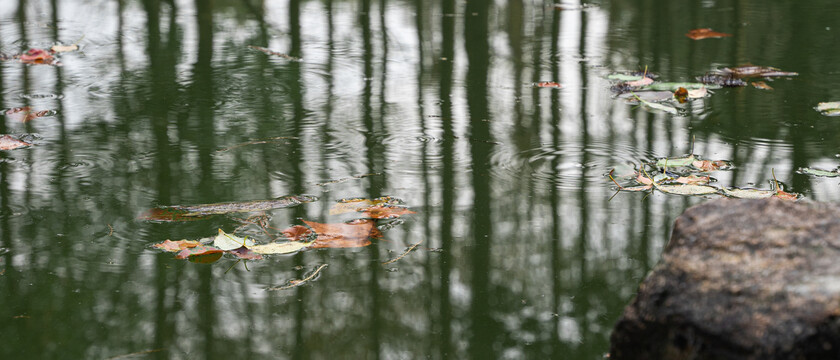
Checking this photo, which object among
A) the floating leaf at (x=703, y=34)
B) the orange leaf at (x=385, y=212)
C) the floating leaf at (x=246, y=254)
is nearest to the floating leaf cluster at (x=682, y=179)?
the orange leaf at (x=385, y=212)

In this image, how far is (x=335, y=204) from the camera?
2.87 meters

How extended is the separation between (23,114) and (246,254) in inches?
80.6

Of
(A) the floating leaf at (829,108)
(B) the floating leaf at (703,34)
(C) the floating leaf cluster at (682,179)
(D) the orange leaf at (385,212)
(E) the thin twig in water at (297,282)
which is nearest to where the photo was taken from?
(E) the thin twig in water at (297,282)

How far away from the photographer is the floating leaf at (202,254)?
248cm

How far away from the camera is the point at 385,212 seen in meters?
2.81

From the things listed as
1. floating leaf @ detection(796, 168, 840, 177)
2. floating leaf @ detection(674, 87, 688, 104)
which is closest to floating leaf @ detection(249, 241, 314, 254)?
floating leaf @ detection(796, 168, 840, 177)

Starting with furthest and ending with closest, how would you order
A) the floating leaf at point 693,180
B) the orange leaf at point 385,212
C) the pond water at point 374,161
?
the floating leaf at point 693,180
the orange leaf at point 385,212
the pond water at point 374,161

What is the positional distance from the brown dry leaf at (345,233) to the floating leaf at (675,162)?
1175 mm

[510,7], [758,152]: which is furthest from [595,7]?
[758,152]

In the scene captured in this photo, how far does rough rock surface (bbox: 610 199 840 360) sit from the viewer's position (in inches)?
57.9

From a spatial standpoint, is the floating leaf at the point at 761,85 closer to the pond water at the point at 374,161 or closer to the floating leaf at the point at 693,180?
the pond water at the point at 374,161

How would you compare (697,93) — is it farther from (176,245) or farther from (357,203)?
(176,245)

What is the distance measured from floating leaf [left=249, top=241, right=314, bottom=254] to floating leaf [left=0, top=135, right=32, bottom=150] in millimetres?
1569

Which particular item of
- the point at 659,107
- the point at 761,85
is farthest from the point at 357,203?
the point at 761,85
